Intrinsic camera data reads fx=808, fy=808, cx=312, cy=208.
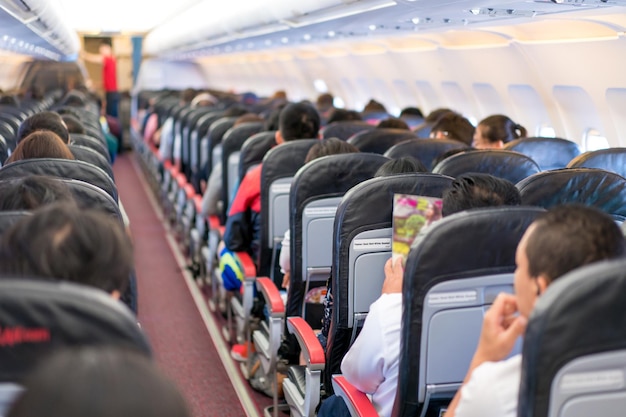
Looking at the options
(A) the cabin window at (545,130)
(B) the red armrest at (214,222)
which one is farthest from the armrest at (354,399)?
(A) the cabin window at (545,130)

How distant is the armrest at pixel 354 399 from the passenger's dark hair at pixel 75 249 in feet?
4.42

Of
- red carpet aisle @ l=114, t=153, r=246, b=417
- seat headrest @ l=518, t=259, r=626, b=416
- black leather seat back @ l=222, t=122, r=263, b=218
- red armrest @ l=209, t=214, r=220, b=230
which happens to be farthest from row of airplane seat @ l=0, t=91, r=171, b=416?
black leather seat back @ l=222, t=122, r=263, b=218

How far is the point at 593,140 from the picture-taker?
7566 mm

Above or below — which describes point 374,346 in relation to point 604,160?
below

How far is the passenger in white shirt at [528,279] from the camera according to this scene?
1931mm

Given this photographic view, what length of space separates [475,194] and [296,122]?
2.79 metres

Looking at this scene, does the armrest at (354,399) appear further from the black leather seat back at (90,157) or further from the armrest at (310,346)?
the black leather seat back at (90,157)

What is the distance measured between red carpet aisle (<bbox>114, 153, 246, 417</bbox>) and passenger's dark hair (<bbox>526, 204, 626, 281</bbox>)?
3.28 metres

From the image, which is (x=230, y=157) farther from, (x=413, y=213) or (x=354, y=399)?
(x=413, y=213)

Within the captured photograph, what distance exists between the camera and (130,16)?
19.9 m

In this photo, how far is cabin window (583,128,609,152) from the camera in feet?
24.5

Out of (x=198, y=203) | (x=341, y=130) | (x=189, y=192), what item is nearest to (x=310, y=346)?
(x=341, y=130)

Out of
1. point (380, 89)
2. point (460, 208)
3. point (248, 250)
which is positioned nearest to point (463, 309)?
point (460, 208)

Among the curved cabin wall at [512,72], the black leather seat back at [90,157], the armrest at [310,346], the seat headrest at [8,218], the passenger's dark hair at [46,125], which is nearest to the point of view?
the seat headrest at [8,218]
